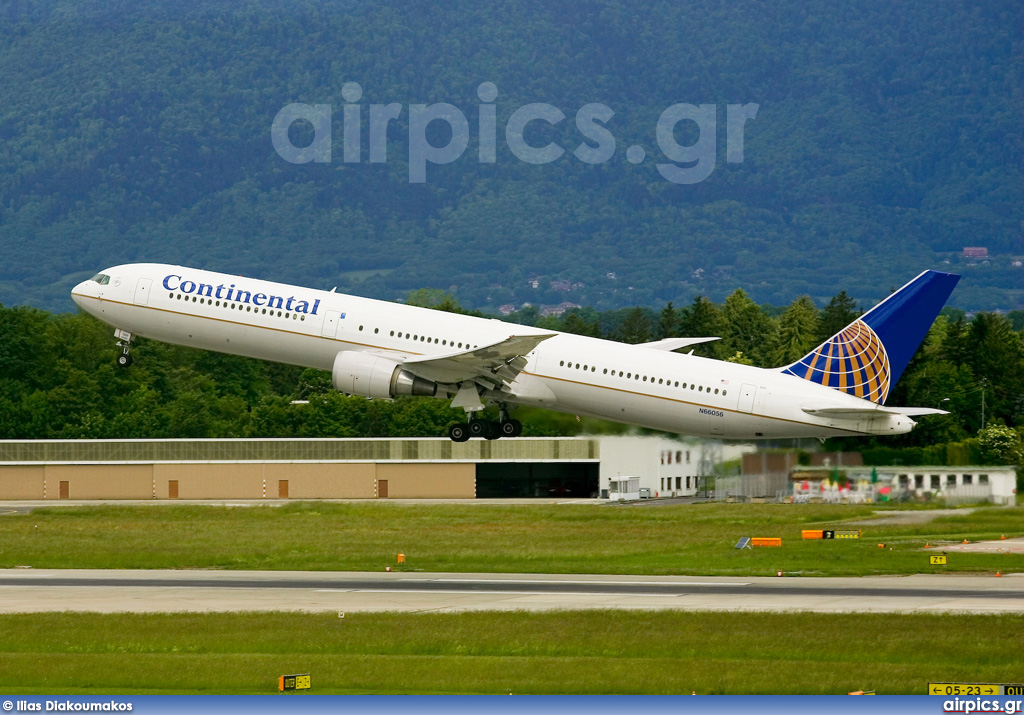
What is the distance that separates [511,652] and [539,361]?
64.6 feet

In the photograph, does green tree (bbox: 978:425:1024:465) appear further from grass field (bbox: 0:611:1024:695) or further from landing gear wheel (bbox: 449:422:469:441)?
grass field (bbox: 0:611:1024:695)

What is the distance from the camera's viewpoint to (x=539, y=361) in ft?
155

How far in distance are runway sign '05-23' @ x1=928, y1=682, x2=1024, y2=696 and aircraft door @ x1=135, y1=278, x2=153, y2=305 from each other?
3234cm

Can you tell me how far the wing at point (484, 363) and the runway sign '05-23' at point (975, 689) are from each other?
22202 millimetres

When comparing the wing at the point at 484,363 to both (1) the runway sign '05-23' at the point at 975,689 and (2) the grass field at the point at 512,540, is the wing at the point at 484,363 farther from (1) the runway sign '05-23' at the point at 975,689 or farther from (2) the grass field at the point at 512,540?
(1) the runway sign '05-23' at the point at 975,689

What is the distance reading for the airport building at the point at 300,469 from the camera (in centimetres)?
8006

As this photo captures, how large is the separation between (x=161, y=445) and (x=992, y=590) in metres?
57.2

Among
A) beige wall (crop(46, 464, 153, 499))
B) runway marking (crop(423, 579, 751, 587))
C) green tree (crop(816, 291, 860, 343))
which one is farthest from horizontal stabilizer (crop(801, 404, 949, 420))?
beige wall (crop(46, 464, 153, 499))

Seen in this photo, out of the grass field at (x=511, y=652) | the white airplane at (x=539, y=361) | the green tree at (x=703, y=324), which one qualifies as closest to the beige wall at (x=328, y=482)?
the white airplane at (x=539, y=361)

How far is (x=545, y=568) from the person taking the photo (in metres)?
43.4

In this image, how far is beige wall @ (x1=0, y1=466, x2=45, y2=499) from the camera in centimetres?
8406

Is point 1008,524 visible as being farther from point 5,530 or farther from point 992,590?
point 5,530

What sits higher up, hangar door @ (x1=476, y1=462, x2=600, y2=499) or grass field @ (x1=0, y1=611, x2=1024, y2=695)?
hangar door @ (x1=476, y1=462, x2=600, y2=499)

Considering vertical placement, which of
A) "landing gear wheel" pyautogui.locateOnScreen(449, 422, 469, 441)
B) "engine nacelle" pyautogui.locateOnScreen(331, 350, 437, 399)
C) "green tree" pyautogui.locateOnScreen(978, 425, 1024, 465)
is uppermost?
"engine nacelle" pyautogui.locateOnScreen(331, 350, 437, 399)
